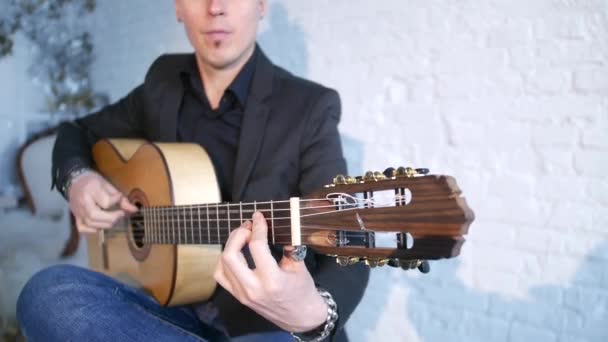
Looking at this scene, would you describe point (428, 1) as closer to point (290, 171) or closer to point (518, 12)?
point (518, 12)

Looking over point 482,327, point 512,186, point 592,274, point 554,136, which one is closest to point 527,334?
point 482,327

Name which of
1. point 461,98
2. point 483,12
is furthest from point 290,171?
point 483,12

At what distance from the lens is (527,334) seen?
1.15 metres

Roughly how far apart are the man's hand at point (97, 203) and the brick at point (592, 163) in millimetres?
997

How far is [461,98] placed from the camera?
122cm

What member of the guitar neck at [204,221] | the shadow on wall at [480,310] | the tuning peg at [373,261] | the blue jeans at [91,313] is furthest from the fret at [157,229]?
the shadow on wall at [480,310]

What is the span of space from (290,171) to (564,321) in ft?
2.31

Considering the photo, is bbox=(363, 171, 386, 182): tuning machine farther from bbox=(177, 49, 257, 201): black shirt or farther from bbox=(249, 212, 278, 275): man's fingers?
bbox=(177, 49, 257, 201): black shirt

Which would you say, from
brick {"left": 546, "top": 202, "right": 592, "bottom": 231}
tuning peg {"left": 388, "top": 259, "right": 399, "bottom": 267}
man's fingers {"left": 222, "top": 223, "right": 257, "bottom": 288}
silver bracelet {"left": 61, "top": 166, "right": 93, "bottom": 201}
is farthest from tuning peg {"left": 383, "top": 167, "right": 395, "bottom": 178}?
silver bracelet {"left": 61, "top": 166, "right": 93, "bottom": 201}

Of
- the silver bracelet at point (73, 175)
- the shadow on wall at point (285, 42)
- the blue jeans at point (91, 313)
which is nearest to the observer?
the blue jeans at point (91, 313)

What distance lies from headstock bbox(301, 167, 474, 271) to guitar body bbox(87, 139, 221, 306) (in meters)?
0.40

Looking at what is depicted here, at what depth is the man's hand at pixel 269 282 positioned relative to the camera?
0.67m

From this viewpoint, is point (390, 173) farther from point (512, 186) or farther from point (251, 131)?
point (512, 186)

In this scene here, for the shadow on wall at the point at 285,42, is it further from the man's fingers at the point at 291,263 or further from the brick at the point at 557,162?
the man's fingers at the point at 291,263
